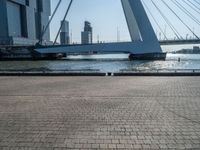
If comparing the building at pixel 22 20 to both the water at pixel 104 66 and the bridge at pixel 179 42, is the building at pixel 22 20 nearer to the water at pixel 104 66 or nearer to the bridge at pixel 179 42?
the water at pixel 104 66

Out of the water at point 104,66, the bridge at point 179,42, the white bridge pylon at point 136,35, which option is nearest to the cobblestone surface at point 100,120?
the water at point 104,66

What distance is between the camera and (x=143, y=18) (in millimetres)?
47531

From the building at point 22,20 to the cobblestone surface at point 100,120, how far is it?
87037 millimetres

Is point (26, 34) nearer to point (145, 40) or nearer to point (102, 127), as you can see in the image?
point (145, 40)

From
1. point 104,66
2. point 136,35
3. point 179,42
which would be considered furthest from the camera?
point 179,42

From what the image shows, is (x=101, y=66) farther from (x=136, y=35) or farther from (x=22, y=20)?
(x=22, y=20)

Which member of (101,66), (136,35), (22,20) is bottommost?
(101,66)

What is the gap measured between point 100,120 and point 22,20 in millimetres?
107766

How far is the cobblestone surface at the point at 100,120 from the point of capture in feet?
14.4

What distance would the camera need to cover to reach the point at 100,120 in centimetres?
565

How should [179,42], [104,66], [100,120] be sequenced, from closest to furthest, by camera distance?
[100,120] < [104,66] < [179,42]

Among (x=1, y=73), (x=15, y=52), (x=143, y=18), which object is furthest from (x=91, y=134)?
(x=15, y=52)

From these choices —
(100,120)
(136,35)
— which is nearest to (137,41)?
(136,35)

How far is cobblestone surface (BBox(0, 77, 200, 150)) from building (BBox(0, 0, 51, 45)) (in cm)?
8704
